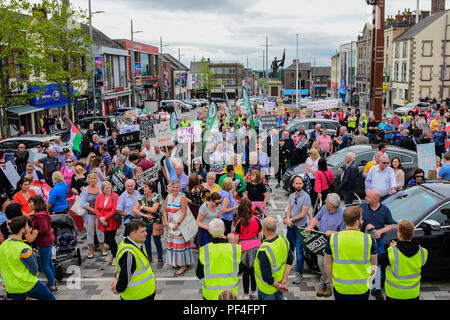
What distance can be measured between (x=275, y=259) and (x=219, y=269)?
0.67 m

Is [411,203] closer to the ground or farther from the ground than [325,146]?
closer to the ground

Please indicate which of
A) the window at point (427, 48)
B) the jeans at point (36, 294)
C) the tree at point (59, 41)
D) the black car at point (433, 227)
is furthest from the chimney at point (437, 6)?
the jeans at point (36, 294)

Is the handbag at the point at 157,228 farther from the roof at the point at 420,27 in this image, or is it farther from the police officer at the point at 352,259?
the roof at the point at 420,27

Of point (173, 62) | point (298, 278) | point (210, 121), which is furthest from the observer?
point (173, 62)

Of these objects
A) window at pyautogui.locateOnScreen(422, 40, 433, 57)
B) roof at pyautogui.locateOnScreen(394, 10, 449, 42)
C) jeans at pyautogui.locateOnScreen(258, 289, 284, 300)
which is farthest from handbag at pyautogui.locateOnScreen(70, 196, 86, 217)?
window at pyautogui.locateOnScreen(422, 40, 433, 57)

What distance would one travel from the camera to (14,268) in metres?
5.13

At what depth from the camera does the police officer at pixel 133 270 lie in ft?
14.7

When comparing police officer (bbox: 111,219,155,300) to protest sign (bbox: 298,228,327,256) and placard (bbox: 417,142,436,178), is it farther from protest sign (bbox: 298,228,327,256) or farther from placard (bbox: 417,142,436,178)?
placard (bbox: 417,142,436,178)

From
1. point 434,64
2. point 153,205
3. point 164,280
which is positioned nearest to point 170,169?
point 153,205

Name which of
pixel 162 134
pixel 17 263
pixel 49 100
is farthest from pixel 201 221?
pixel 49 100

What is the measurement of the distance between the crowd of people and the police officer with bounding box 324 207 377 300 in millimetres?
17

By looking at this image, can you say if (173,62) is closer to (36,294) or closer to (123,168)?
(123,168)
